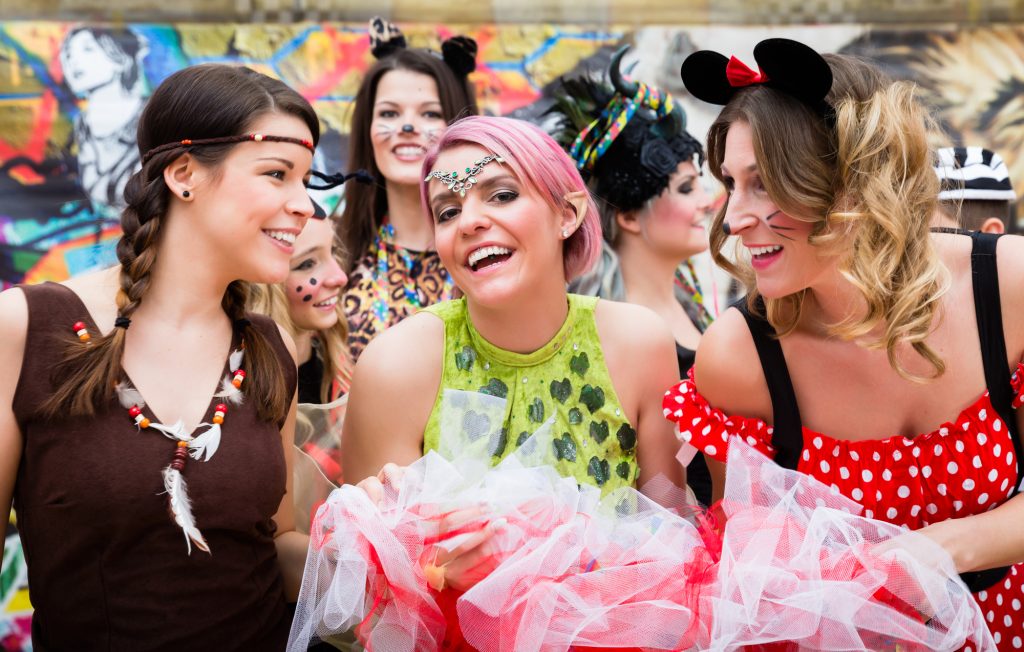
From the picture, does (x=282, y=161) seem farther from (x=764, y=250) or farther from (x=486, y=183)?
(x=764, y=250)

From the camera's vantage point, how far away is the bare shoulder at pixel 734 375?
2131 millimetres

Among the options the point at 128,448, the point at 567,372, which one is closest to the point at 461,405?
the point at 567,372

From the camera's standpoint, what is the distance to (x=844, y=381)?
82.6 inches

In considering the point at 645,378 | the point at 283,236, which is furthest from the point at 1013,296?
the point at 283,236

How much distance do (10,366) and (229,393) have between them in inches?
17.8

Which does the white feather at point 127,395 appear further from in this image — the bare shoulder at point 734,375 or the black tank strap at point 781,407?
the black tank strap at point 781,407

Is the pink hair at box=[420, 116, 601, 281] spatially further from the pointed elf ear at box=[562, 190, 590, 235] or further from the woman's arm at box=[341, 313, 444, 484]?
the woman's arm at box=[341, 313, 444, 484]

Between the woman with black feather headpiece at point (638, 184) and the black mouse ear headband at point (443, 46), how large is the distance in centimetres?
45

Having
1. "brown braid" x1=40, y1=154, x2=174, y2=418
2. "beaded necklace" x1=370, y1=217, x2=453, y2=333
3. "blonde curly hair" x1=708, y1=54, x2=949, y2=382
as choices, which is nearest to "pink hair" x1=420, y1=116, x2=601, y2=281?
"blonde curly hair" x1=708, y1=54, x2=949, y2=382

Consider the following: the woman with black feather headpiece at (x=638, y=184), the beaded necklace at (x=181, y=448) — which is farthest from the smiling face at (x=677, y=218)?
the beaded necklace at (x=181, y=448)

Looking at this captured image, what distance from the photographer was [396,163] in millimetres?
3662

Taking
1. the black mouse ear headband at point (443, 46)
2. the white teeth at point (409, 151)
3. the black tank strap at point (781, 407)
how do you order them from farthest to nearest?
the black mouse ear headband at point (443, 46) → the white teeth at point (409, 151) → the black tank strap at point (781, 407)

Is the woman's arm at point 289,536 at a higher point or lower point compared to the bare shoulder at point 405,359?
lower

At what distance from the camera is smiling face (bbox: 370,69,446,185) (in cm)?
367
